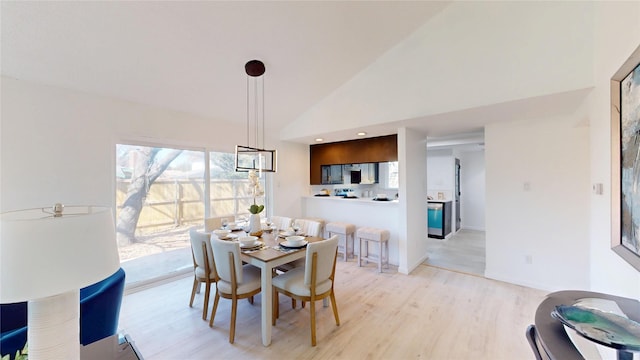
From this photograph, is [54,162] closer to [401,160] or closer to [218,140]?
[218,140]

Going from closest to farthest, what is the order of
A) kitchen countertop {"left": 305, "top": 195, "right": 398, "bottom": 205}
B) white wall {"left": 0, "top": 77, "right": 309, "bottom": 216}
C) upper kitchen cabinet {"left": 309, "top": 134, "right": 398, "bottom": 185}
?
white wall {"left": 0, "top": 77, "right": 309, "bottom": 216} < kitchen countertop {"left": 305, "top": 195, "right": 398, "bottom": 205} < upper kitchen cabinet {"left": 309, "top": 134, "right": 398, "bottom": 185}

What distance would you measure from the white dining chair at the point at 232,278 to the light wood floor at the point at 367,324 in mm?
289

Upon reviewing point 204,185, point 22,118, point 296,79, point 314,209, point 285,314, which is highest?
point 296,79

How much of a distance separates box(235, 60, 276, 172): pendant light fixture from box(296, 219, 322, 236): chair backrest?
0.91m

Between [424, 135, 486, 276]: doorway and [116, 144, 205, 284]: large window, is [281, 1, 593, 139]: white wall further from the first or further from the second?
[116, 144, 205, 284]: large window

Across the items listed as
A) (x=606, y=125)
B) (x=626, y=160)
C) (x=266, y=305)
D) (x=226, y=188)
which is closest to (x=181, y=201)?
(x=226, y=188)

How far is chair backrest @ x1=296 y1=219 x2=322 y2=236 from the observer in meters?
3.36

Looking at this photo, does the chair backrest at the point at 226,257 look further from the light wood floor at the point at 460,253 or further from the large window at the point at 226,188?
the light wood floor at the point at 460,253

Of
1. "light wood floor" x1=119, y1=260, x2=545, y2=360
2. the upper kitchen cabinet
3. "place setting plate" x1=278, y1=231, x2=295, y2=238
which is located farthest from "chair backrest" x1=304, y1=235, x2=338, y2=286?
the upper kitchen cabinet

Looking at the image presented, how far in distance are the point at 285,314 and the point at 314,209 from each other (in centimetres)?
281

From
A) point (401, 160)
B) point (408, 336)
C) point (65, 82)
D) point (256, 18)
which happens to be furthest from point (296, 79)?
point (408, 336)

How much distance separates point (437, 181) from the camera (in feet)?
22.0

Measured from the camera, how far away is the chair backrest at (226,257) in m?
2.31

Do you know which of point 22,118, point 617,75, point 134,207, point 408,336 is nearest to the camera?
point 617,75
